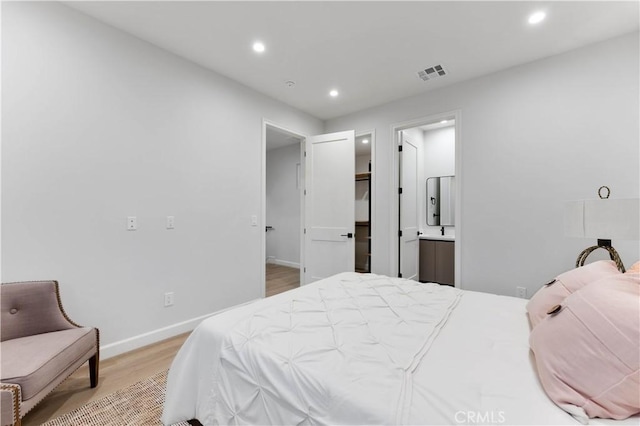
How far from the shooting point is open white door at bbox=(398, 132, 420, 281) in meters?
3.85

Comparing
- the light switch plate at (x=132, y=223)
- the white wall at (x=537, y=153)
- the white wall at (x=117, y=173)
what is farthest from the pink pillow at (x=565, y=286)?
the light switch plate at (x=132, y=223)

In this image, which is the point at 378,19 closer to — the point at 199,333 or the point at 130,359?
the point at 199,333

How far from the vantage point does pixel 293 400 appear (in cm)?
99

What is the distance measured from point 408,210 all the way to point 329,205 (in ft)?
3.76

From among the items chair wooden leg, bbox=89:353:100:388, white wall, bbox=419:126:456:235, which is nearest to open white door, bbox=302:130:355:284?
white wall, bbox=419:126:456:235

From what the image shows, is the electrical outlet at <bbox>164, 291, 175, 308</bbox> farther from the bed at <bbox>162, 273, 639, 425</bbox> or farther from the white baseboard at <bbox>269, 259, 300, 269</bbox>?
the white baseboard at <bbox>269, 259, 300, 269</bbox>

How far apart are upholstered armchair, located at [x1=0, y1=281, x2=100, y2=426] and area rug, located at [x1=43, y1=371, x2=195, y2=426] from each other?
234 mm

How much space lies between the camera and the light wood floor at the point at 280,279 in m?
4.45

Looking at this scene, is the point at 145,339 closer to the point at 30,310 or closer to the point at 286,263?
the point at 30,310

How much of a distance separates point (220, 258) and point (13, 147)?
6.03ft

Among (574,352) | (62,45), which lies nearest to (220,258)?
(62,45)

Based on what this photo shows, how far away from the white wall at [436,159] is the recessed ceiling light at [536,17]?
237 cm

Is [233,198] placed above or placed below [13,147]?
below

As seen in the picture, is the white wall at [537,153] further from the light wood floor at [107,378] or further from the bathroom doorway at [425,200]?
the light wood floor at [107,378]
